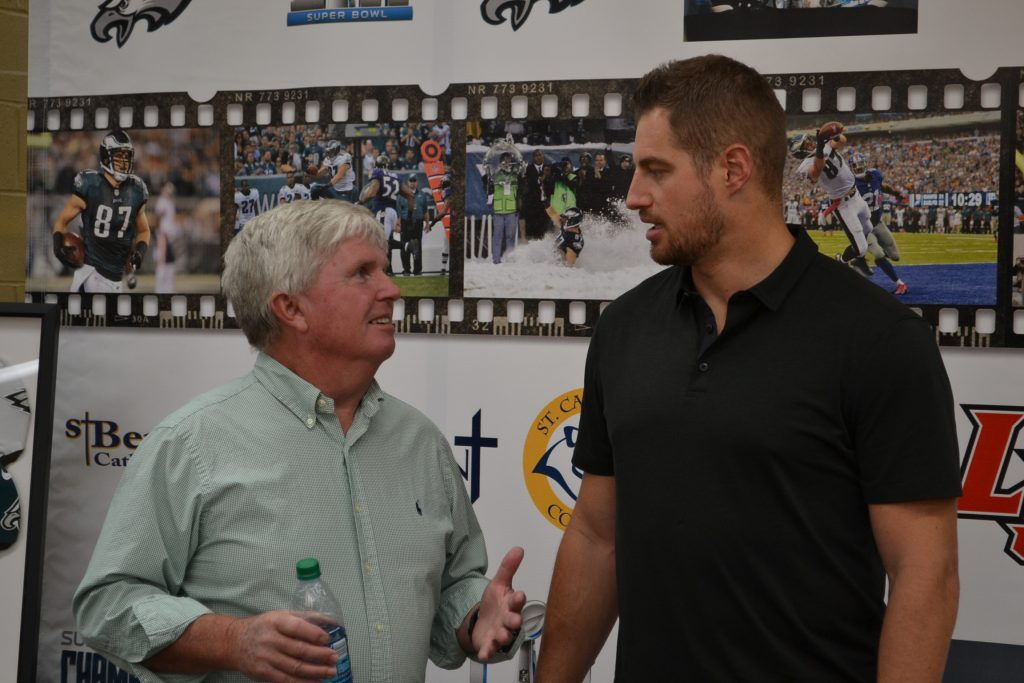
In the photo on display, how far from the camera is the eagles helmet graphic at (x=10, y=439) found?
96.0 inches

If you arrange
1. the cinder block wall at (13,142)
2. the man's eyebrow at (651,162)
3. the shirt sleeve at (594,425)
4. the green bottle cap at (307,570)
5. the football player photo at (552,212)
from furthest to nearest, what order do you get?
the cinder block wall at (13,142)
the football player photo at (552,212)
the shirt sleeve at (594,425)
the man's eyebrow at (651,162)
the green bottle cap at (307,570)

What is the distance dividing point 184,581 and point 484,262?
1.10m

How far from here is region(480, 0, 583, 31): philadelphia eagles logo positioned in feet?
7.68

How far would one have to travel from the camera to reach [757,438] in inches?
57.0

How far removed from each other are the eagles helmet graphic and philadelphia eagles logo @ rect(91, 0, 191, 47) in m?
0.89

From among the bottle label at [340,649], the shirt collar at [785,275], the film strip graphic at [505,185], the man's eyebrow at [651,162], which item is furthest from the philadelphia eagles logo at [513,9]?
the bottle label at [340,649]

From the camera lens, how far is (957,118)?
214 cm

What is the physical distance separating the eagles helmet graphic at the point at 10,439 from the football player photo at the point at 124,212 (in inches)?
12.8

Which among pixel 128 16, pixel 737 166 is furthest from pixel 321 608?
pixel 128 16

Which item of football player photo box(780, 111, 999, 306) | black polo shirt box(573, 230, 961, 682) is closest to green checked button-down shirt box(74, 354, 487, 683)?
black polo shirt box(573, 230, 961, 682)

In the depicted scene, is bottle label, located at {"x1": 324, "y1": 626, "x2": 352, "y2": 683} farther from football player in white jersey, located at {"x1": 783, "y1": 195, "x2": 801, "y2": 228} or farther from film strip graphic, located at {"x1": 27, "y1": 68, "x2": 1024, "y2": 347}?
football player in white jersey, located at {"x1": 783, "y1": 195, "x2": 801, "y2": 228}

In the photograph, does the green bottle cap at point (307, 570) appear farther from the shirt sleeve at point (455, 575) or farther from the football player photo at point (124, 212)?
the football player photo at point (124, 212)

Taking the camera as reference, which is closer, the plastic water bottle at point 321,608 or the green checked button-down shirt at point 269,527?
the plastic water bottle at point 321,608

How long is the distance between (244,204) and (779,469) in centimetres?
162
